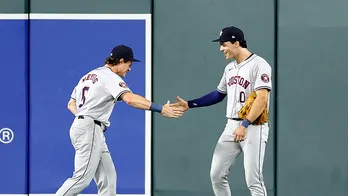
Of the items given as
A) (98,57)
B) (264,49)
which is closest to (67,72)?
(98,57)

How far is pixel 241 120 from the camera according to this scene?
7598 millimetres

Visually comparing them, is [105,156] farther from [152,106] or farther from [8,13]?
[8,13]

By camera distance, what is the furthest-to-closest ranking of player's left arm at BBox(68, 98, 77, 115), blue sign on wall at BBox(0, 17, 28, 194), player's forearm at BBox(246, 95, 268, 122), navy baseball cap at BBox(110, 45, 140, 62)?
blue sign on wall at BBox(0, 17, 28, 194)
player's left arm at BBox(68, 98, 77, 115)
navy baseball cap at BBox(110, 45, 140, 62)
player's forearm at BBox(246, 95, 268, 122)

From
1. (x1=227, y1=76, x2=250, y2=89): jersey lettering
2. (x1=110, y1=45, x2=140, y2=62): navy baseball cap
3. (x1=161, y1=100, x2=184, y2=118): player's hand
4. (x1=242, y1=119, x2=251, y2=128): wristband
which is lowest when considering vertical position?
(x1=242, y1=119, x2=251, y2=128): wristband

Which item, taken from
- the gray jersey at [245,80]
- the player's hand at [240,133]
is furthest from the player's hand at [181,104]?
the player's hand at [240,133]

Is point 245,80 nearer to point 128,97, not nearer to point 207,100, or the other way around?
point 207,100

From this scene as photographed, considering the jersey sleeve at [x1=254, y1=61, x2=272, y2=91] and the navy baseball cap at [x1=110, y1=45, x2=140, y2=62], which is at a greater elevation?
the navy baseball cap at [x1=110, y1=45, x2=140, y2=62]

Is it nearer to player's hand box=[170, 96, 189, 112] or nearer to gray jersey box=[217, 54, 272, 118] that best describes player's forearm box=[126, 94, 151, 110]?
player's hand box=[170, 96, 189, 112]

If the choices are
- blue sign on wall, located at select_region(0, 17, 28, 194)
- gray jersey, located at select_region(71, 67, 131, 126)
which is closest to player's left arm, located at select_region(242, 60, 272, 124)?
gray jersey, located at select_region(71, 67, 131, 126)

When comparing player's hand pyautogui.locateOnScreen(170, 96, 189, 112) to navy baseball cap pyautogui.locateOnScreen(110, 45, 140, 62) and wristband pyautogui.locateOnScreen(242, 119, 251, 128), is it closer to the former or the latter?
navy baseball cap pyautogui.locateOnScreen(110, 45, 140, 62)

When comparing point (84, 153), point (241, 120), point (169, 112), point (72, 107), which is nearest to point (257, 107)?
point (241, 120)

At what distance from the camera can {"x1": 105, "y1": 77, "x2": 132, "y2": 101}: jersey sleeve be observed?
755 cm

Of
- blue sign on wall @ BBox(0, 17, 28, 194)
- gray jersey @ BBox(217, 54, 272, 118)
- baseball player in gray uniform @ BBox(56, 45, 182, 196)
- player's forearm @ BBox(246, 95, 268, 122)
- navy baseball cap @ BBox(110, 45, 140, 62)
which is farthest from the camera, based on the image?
blue sign on wall @ BBox(0, 17, 28, 194)

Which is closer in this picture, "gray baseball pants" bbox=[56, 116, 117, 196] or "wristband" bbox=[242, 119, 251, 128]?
"wristband" bbox=[242, 119, 251, 128]
